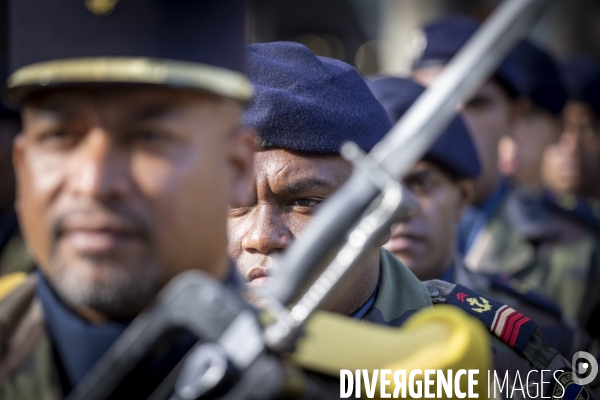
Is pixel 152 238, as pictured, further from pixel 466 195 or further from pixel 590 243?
pixel 590 243

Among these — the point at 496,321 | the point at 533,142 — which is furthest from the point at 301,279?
the point at 533,142

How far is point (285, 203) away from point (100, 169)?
4.35 ft

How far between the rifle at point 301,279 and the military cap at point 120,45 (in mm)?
359

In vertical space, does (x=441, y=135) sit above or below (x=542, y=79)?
above

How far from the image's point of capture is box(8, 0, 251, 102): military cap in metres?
2.06

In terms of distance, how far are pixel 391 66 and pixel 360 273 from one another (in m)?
9.71

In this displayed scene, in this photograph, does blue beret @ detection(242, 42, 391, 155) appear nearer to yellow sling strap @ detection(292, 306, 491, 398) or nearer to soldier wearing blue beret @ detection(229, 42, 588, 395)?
soldier wearing blue beret @ detection(229, 42, 588, 395)

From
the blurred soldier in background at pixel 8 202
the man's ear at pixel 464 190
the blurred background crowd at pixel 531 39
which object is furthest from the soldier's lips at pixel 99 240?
the blurred soldier in background at pixel 8 202

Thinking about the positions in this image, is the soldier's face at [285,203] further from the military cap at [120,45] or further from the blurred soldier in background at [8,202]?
the blurred soldier in background at [8,202]

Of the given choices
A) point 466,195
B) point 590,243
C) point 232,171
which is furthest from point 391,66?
point 232,171

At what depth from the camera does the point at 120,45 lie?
2.09 m

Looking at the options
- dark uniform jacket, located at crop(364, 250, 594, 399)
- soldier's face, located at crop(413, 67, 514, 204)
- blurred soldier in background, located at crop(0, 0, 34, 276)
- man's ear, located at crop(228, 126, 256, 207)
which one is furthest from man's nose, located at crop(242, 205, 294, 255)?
blurred soldier in background, located at crop(0, 0, 34, 276)

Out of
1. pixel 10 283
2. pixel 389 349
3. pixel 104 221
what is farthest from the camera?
pixel 10 283

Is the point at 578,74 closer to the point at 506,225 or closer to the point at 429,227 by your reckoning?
the point at 506,225
